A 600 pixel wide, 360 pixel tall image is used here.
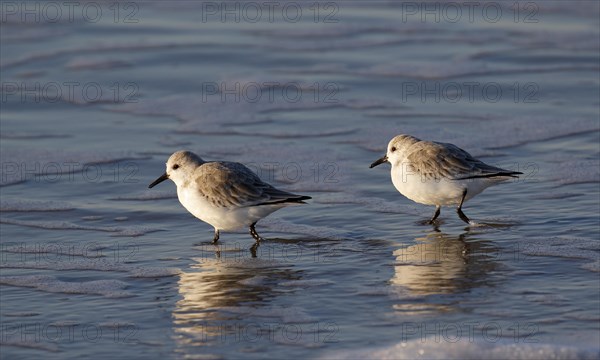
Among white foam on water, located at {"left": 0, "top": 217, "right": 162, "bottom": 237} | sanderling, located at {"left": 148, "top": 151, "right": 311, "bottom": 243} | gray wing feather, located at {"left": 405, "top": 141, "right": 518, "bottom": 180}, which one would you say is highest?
gray wing feather, located at {"left": 405, "top": 141, "right": 518, "bottom": 180}

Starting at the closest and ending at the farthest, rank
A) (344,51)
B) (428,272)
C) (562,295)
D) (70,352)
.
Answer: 1. (70,352)
2. (562,295)
3. (428,272)
4. (344,51)

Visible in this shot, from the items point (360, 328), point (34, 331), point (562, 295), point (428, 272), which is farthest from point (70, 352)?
point (562, 295)

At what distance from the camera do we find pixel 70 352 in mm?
8625

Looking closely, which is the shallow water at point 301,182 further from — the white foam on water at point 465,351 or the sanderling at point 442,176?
the sanderling at point 442,176

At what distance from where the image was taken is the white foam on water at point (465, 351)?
8.31m

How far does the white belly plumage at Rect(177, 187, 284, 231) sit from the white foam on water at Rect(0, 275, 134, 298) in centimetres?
150

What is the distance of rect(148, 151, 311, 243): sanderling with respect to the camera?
1142 cm

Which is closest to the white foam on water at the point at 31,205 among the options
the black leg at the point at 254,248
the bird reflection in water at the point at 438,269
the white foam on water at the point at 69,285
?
the white foam on water at the point at 69,285

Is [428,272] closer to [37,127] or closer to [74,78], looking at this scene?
[37,127]

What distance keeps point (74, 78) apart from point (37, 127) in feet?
8.57

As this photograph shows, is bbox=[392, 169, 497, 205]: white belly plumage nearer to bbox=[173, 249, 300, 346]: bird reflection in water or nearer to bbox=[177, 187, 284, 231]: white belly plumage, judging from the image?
bbox=[177, 187, 284, 231]: white belly plumage

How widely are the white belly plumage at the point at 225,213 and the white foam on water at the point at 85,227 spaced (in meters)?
0.74

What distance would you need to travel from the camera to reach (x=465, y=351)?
841cm

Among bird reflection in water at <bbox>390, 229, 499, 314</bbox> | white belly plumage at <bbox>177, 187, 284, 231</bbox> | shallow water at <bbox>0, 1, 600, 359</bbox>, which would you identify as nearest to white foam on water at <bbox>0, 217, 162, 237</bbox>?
shallow water at <bbox>0, 1, 600, 359</bbox>
